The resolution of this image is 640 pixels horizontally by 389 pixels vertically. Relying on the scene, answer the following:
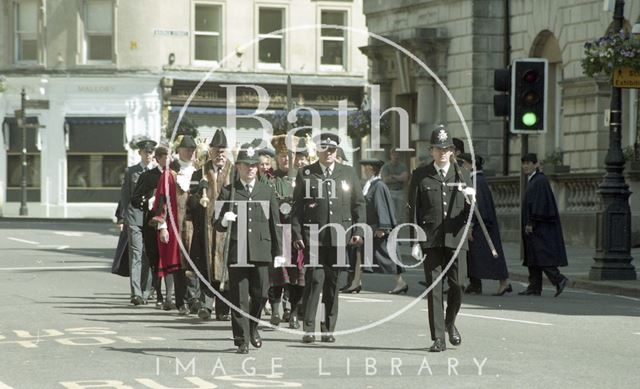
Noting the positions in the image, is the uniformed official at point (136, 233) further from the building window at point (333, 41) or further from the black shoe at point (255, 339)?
the building window at point (333, 41)

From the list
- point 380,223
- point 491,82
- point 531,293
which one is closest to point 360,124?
point 491,82

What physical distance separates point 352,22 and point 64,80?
418 inches

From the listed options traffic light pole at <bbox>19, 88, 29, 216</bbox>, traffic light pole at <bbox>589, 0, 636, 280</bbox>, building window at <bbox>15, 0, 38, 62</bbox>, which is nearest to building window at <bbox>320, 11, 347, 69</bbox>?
building window at <bbox>15, 0, 38, 62</bbox>

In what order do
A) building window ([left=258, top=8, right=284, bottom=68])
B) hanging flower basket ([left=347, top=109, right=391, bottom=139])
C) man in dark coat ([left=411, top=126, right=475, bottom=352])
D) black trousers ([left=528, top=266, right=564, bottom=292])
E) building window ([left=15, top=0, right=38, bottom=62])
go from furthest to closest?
building window ([left=258, top=8, right=284, bottom=68]) → building window ([left=15, top=0, right=38, bottom=62]) → hanging flower basket ([left=347, top=109, right=391, bottom=139]) → black trousers ([left=528, top=266, right=564, bottom=292]) → man in dark coat ([left=411, top=126, right=475, bottom=352])

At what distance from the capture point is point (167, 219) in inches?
729

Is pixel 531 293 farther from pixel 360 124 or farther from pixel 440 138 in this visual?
pixel 360 124

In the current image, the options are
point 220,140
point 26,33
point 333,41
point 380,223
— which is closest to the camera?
point 220,140

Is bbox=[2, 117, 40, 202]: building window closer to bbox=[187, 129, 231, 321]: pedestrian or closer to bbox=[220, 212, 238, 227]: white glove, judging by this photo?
bbox=[187, 129, 231, 321]: pedestrian

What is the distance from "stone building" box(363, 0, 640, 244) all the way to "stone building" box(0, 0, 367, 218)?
525 inches

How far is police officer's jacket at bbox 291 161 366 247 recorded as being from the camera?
15.4 meters

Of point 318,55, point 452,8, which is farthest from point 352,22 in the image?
point 452,8

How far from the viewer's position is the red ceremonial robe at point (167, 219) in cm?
1827

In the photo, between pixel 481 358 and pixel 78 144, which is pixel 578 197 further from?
pixel 78 144

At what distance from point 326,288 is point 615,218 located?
32.6 ft
